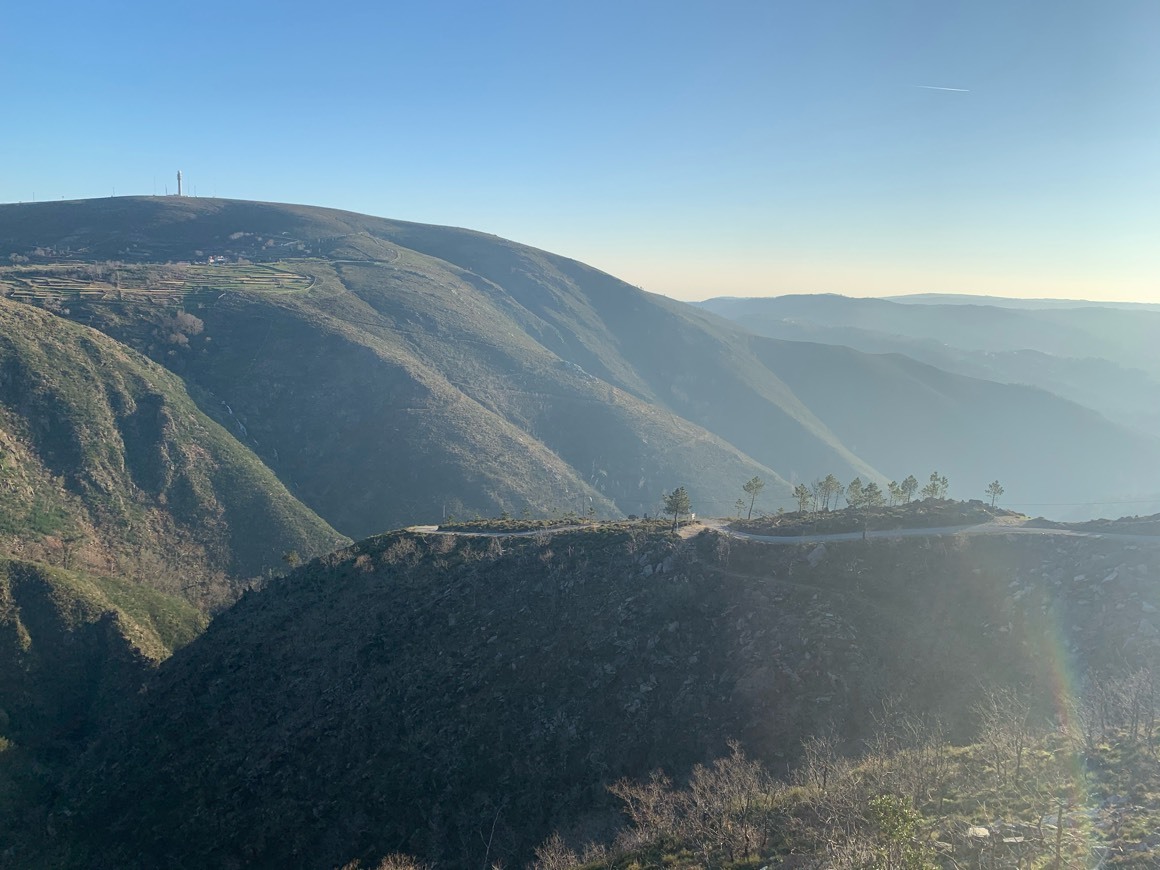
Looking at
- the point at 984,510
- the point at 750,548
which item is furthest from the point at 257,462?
the point at 984,510

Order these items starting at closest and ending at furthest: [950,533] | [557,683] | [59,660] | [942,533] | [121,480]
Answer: [557,683] < [950,533] < [942,533] < [59,660] < [121,480]

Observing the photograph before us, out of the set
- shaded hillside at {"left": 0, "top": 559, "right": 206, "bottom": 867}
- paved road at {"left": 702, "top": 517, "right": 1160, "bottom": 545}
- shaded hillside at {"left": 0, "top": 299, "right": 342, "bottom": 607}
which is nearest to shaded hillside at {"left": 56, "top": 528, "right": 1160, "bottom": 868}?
paved road at {"left": 702, "top": 517, "right": 1160, "bottom": 545}

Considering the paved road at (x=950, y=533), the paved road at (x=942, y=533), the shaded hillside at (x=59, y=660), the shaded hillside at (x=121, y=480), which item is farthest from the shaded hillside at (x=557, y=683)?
the shaded hillside at (x=121, y=480)

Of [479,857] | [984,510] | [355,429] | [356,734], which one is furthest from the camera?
[355,429]

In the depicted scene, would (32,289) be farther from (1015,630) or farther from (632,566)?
(1015,630)

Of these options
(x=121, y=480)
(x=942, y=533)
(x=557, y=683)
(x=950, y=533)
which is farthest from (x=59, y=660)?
(x=950, y=533)

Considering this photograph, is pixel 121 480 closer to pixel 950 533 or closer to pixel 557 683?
pixel 557 683

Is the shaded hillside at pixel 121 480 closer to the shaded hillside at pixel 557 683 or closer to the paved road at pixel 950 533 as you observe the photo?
the shaded hillside at pixel 557 683
